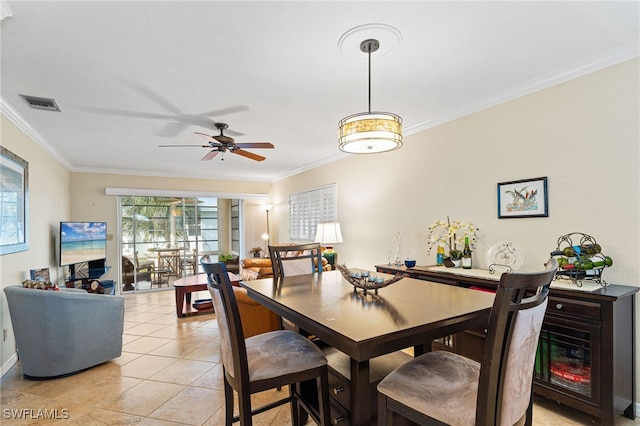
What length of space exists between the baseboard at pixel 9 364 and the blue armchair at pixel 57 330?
22 cm

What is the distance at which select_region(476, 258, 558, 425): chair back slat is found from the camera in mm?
1036

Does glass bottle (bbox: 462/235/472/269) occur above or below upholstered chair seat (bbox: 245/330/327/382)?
above

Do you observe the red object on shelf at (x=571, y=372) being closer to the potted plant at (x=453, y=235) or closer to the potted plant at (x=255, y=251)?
the potted plant at (x=453, y=235)

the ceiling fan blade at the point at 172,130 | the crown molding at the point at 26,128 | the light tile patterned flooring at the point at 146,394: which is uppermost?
the ceiling fan blade at the point at 172,130

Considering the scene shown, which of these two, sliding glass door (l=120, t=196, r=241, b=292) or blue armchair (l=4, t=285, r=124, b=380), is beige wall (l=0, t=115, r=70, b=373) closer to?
blue armchair (l=4, t=285, r=124, b=380)

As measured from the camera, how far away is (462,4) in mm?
1712

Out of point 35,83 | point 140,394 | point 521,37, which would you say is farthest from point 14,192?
point 521,37

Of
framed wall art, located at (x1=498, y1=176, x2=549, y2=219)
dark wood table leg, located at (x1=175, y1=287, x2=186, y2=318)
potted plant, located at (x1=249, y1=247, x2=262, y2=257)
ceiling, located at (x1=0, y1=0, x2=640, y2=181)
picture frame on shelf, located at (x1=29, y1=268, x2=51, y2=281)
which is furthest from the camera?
potted plant, located at (x1=249, y1=247, x2=262, y2=257)

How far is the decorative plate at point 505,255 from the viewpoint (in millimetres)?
2688

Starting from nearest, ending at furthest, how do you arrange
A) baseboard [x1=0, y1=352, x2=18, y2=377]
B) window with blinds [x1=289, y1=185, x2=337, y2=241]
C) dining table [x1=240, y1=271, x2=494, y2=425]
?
dining table [x1=240, y1=271, x2=494, y2=425] → baseboard [x1=0, y1=352, x2=18, y2=377] → window with blinds [x1=289, y1=185, x2=337, y2=241]

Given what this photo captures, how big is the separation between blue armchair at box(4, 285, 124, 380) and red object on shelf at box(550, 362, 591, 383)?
3743mm

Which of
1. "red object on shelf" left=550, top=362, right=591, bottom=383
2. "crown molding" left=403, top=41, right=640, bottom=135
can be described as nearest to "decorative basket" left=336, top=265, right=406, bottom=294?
"red object on shelf" left=550, top=362, right=591, bottom=383

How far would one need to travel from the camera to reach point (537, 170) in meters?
2.66

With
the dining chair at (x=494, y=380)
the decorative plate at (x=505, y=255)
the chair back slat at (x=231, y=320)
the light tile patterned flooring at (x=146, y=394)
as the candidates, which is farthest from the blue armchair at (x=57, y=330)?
the decorative plate at (x=505, y=255)
